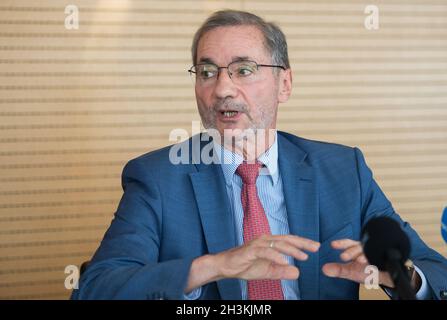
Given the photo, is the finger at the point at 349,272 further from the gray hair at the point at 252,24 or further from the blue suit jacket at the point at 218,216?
the gray hair at the point at 252,24

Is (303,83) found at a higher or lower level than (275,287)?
higher

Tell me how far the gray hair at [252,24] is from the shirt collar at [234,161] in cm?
31

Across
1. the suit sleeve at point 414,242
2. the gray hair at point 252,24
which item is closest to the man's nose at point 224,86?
the gray hair at point 252,24

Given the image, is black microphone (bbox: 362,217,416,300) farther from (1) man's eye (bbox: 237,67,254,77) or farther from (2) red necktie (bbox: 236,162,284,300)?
(1) man's eye (bbox: 237,67,254,77)

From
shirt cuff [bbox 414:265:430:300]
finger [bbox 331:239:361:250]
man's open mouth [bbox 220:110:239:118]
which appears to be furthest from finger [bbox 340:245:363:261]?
man's open mouth [bbox 220:110:239:118]

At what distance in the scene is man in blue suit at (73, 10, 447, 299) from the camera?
1741 millimetres

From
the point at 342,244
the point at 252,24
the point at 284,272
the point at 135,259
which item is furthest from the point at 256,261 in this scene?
the point at 252,24

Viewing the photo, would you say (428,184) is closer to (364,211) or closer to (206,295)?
(364,211)

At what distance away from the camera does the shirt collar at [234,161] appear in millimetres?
1918

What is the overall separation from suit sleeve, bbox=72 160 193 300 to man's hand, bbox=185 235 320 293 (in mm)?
39
